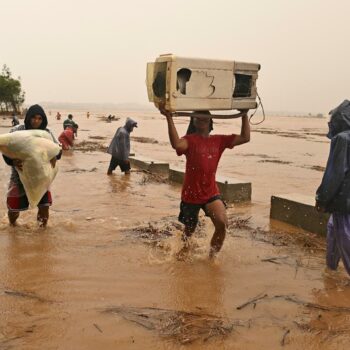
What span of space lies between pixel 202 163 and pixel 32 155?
2104 millimetres

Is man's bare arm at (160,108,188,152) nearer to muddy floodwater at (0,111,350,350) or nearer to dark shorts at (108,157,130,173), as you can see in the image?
muddy floodwater at (0,111,350,350)

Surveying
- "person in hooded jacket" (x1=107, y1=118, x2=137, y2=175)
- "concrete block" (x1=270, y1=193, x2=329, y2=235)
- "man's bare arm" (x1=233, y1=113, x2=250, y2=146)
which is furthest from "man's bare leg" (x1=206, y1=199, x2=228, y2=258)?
"person in hooded jacket" (x1=107, y1=118, x2=137, y2=175)

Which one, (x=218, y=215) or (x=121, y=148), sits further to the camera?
(x=121, y=148)

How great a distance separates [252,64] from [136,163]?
832 cm

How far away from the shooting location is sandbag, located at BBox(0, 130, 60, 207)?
17.1 ft

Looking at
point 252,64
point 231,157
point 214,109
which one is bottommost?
point 231,157

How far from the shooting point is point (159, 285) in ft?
13.0

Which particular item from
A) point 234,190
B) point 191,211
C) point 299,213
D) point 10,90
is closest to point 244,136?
point 191,211

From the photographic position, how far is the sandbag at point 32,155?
5.23 metres

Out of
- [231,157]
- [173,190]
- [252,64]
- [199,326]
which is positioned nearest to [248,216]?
[173,190]

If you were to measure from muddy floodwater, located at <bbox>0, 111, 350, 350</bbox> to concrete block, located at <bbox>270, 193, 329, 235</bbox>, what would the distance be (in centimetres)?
16

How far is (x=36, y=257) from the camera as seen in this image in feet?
15.0

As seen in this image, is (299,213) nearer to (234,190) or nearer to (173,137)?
(234,190)

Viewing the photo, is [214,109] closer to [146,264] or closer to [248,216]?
[146,264]
